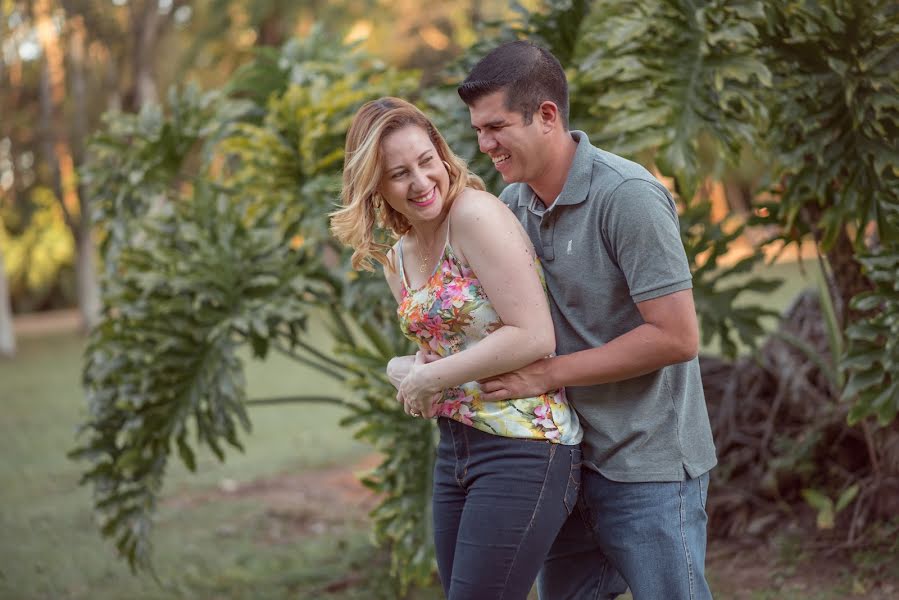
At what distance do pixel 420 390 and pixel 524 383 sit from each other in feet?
0.80

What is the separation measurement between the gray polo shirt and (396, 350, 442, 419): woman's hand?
1.07 ft

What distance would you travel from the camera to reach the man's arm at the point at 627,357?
2201 millimetres

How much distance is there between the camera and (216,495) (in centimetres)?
829

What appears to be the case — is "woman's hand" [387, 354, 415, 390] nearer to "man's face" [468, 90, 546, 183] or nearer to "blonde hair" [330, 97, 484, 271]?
"blonde hair" [330, 97, 484, 271]

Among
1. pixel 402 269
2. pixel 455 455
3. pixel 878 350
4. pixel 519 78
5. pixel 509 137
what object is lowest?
pixel 878 350

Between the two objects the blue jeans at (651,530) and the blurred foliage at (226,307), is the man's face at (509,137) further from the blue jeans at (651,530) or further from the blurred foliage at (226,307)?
the blurred foliage at (226,307)

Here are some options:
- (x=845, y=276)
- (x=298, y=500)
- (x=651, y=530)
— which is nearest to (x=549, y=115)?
(x=651, y=530)

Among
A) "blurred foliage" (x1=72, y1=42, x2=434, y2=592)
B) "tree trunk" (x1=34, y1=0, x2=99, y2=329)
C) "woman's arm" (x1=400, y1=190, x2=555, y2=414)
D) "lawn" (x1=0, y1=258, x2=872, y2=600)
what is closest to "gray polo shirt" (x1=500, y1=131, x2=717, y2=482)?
"woman's arm" (x1=400, y1=190, x2=555, y2=414)

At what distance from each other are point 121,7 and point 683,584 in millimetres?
22249

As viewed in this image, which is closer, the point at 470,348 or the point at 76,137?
the point at 470,348

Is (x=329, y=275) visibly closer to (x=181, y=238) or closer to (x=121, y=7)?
(x=181, y=238)

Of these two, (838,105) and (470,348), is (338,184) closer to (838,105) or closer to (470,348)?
(838,105)

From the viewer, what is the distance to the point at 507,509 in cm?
227

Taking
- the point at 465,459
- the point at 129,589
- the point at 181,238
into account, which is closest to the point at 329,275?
the point at 181,238
